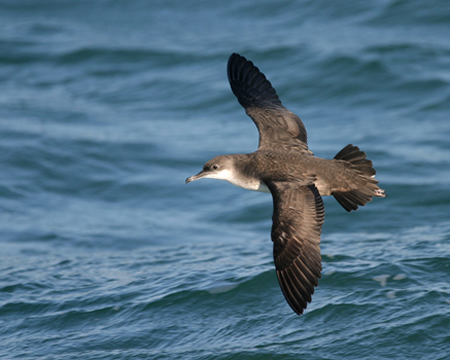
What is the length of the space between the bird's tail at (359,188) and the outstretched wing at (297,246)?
657mm

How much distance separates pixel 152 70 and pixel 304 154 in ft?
24.3

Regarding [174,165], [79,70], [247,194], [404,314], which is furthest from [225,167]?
[79,70]

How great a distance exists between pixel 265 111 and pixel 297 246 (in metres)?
2.18

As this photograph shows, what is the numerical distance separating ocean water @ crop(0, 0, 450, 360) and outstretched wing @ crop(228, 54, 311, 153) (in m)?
1.48

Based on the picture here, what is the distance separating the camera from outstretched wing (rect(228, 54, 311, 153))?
686cm

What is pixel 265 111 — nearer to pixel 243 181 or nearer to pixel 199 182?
pixel 243 181

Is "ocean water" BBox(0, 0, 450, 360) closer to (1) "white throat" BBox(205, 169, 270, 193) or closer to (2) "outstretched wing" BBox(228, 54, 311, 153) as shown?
(1) "white throat" BBox(205, 169, 270, 193)

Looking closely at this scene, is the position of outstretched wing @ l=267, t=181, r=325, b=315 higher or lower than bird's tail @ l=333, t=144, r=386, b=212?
lower

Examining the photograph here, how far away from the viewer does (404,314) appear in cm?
638

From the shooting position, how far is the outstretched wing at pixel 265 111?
270 inches

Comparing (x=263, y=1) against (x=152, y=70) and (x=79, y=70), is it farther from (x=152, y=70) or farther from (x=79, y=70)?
(x=79, y=70)

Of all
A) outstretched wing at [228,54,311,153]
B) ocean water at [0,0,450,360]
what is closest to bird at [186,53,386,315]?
outstretched wing at [228,54,311,153]

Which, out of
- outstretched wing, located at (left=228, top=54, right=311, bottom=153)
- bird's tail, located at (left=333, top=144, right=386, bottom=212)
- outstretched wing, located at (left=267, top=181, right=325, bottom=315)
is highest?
outstretched wing, located at (left=228, top=54, right=311, bottom=153)

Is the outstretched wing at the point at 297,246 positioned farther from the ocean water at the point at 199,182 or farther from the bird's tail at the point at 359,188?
the ocean water at the point at 199,182
